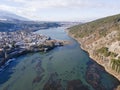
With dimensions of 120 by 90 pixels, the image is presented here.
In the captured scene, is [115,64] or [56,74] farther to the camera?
[56,74]

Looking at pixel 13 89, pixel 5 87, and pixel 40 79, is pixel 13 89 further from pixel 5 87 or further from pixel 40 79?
pixel 40 79

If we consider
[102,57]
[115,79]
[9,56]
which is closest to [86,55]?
[102,57]

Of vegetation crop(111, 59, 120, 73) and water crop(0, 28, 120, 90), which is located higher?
vegetation crop(111, 59, 120, 73)

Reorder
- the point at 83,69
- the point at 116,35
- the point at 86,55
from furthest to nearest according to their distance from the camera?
the point at 116,35 < the point at 86,55 < the point at 83,69

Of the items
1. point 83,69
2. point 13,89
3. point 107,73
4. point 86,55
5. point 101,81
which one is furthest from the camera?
point 86,55

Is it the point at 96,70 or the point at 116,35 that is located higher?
the point at 116,35

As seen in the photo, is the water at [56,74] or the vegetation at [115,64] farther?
the vegetation at [115,64]

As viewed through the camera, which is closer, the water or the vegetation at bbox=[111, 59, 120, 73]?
the water

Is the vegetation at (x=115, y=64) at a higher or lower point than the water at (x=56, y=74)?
higher
